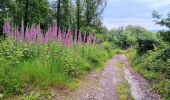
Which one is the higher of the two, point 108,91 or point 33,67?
point 33,67

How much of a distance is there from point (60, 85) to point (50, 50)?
76.4 inches

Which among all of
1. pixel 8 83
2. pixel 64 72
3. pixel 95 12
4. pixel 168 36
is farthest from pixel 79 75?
pixel 95 12

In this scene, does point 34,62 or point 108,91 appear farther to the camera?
point 108,91

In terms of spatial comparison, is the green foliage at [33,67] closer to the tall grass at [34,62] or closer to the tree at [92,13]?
the tall grass at [34,62]

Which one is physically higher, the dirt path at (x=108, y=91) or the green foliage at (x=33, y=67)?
the green foliage at (x=33, y=67)

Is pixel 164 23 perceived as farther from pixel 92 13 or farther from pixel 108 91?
pixel 92 13

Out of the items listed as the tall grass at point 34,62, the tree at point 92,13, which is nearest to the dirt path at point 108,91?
the tall grass at point 34,62

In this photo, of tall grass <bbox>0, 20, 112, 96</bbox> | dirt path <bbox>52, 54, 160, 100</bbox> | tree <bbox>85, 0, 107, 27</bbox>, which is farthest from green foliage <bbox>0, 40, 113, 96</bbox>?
tree <bbox>85, 0, 107, 27</bbox>

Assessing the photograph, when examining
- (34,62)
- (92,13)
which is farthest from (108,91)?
(92,13)

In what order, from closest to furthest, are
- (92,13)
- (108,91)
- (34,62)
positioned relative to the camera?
(34,62) < (108,91) < (92,13)

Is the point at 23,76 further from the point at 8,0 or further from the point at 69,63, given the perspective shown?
the point at 8,0

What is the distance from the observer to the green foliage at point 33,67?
8137 mm

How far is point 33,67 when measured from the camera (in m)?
9.34

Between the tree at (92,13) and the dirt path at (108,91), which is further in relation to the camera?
the tree at (92,13)
